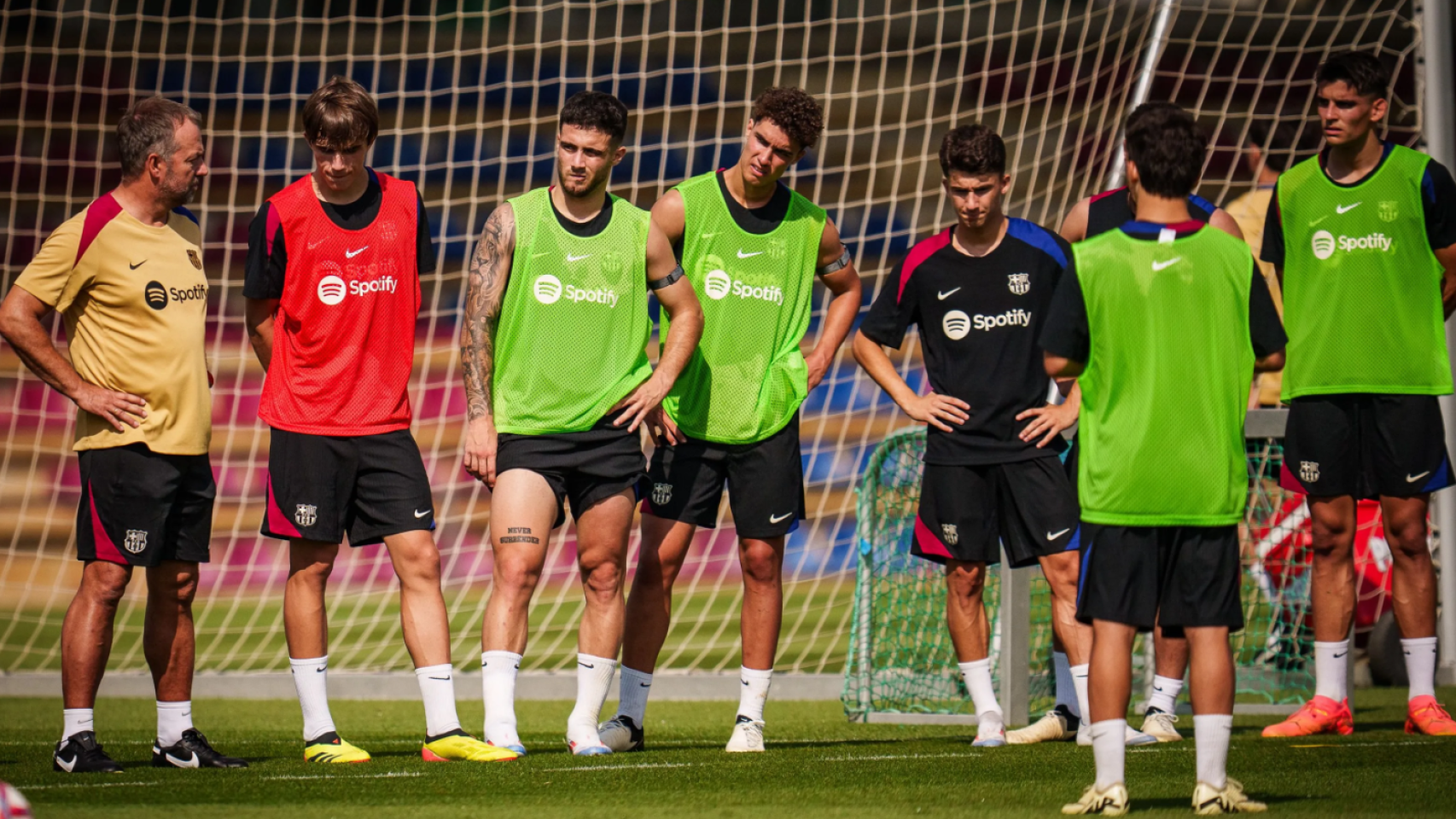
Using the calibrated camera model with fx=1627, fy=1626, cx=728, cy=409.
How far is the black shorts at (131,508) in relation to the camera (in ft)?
15.4

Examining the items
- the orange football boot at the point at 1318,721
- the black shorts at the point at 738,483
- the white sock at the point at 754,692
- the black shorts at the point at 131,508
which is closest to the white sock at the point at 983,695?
the white sock at the point at 754,692

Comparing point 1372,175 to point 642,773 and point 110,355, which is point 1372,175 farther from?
point 110,355

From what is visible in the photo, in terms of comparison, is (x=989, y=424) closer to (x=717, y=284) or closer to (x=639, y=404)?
(x=717, y=284)

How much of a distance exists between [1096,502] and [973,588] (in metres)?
1.57

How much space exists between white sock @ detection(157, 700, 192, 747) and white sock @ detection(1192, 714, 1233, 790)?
2900 millimetres

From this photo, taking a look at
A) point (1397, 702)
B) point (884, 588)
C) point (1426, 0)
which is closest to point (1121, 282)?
point (884, 588)

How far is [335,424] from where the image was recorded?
486 cm

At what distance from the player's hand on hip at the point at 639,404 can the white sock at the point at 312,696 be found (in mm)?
1145

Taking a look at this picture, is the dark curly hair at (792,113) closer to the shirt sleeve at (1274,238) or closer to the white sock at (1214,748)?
the shirt sleeve at (1274,238)

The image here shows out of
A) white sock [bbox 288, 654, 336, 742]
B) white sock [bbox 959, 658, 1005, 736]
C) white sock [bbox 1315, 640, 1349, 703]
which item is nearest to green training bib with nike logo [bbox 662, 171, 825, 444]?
white sock [bbox 959, 658, 1005, 736]

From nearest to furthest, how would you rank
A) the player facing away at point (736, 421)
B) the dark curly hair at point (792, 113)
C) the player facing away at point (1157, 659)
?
the dark curly hair at point (792, 113) < the player facing away at point (736, 421) < the player facing away at point (1157, 659)

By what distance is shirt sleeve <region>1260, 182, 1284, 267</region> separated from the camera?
5.74m

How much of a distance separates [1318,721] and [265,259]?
12.3 feet

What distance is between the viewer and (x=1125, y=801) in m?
3.67
